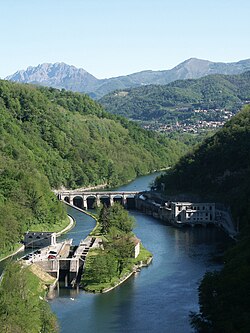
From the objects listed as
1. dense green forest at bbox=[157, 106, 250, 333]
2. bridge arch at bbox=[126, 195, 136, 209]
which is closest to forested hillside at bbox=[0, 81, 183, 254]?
bridge arch at bbox=[126, 195, 136, 209]

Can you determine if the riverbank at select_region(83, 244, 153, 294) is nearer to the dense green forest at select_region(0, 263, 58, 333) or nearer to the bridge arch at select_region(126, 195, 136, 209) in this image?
the dense green forest at select_region(0, 263, 58, 333)

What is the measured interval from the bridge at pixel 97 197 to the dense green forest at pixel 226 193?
154 inches

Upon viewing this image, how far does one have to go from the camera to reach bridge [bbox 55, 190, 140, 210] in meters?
75.8

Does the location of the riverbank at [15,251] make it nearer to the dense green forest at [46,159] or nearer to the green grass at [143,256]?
the dense green forest at [46,159]

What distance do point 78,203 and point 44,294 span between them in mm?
39451

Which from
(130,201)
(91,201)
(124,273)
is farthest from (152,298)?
(91,201)

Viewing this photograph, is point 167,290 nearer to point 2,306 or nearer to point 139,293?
point 139,293

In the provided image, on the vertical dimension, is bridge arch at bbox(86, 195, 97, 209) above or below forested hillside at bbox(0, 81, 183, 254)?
below

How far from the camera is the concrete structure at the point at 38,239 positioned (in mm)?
49250

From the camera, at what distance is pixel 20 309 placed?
28.9 metres

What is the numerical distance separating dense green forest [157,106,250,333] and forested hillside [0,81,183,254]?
14.7 m

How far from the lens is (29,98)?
319 ft

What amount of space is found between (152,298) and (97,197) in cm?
3933

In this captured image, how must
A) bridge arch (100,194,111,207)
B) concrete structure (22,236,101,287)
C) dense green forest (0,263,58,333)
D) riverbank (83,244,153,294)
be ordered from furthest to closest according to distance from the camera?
bridge arch (100,194,111,207)
concrete structure (22,236,101,287)
riverbank (83,244,153,294)
dense green forest (0,263,58,333)
